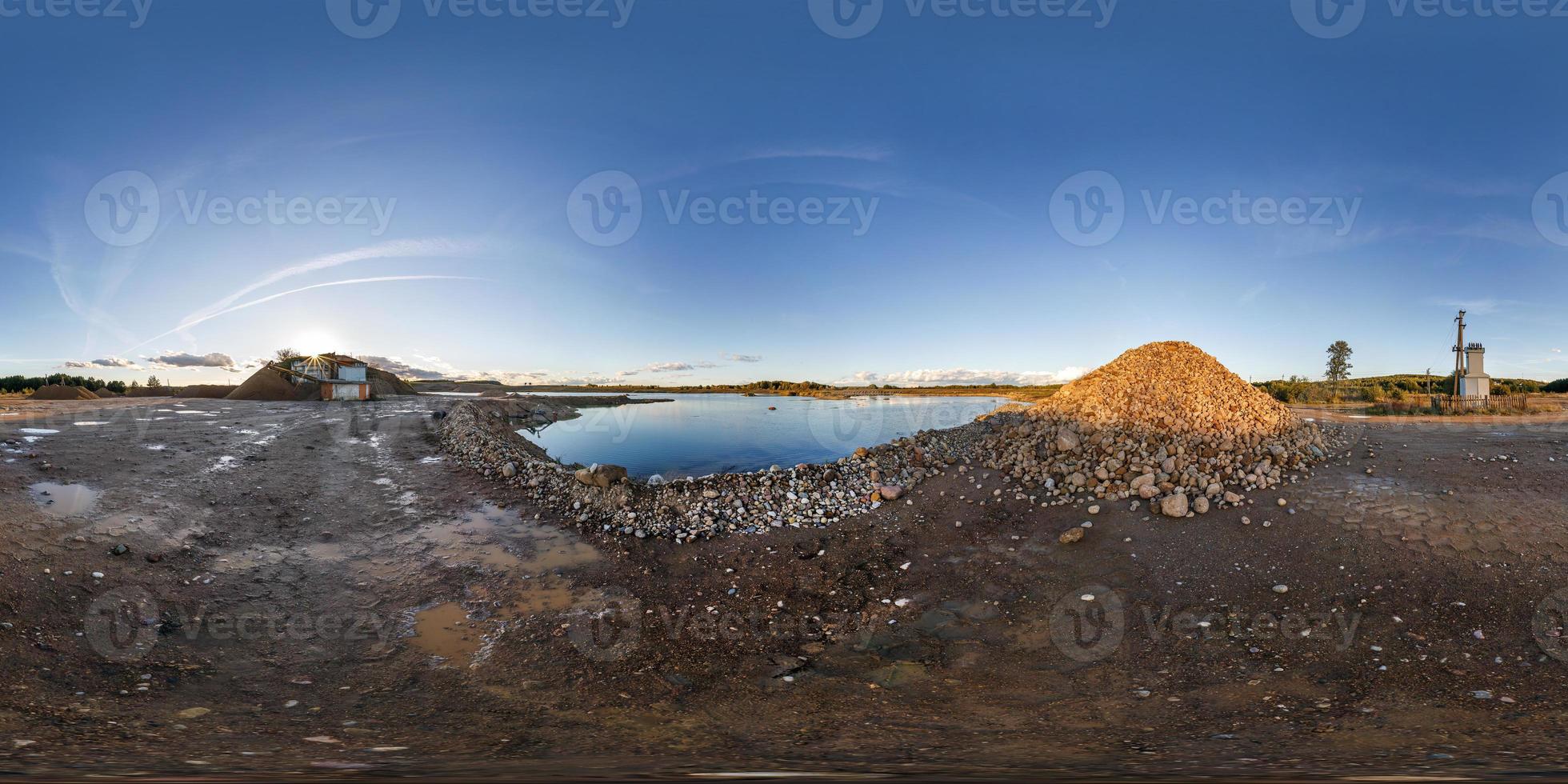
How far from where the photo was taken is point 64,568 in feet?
19.2

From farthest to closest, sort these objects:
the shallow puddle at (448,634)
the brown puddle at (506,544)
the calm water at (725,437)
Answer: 1. the calm water at (725,437)
2. the brown puddle at (506,544)
3. the shallow puddle at (448,634)

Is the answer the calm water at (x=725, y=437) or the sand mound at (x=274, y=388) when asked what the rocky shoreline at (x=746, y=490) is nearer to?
the calm water at (x=725, y=437)

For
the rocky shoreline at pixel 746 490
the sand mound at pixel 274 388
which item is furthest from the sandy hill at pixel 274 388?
the rocky shoreline at pixel 746 490

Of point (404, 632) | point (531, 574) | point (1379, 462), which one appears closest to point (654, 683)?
point (404, 632)

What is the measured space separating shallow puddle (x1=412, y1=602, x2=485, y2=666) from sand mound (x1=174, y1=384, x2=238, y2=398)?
128ft

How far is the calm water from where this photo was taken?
1202cm

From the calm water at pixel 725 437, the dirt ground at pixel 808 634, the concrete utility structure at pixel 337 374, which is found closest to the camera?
the dirt ground at pixel 808 634

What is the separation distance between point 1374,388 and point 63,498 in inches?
1942

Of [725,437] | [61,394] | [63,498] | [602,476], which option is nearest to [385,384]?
[61,394]

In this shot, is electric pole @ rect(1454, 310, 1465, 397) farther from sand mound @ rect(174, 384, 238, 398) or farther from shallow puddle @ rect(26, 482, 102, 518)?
sand mound @ rect(174, 384, 238, 398)

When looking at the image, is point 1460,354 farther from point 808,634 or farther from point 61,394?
point 61,394

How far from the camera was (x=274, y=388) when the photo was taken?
104 ft

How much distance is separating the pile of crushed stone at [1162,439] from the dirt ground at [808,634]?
0.42m

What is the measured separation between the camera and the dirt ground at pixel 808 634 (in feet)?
10.4
